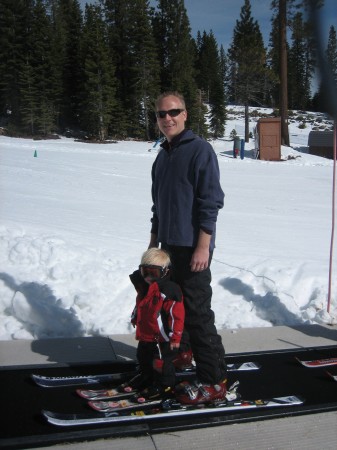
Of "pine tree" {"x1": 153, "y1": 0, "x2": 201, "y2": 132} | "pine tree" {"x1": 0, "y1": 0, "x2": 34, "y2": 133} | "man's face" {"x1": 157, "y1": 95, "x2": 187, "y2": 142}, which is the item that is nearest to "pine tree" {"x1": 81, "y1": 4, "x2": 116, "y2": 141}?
"pine tree" {"x1": 0, "y1": 0, "x2": 34, "y2": 133}

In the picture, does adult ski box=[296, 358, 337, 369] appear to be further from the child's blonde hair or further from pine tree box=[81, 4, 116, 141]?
pine tree box=[81, 4, 116, 141]

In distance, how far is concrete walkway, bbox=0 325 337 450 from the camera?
2646mm

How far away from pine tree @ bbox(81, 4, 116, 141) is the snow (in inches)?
697

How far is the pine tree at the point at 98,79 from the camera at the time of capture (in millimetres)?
29516

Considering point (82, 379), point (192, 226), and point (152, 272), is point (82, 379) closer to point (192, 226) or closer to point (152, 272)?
→ point (152, 272)

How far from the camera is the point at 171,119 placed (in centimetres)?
301

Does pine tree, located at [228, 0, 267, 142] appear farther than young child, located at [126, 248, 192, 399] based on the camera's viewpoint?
Yes

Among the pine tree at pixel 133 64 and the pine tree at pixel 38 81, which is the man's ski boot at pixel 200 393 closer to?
the pine tree at pixel 133 64

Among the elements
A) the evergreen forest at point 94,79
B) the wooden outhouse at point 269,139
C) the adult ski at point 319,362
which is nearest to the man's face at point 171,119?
the adult ski at point 319,362

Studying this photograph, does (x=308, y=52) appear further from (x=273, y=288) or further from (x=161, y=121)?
(x=273, y=288)

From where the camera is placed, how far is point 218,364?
120 inches

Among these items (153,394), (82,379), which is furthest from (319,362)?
(82,379)

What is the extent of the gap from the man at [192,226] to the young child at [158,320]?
0.11 metres

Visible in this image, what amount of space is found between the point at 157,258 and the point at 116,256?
277cm
